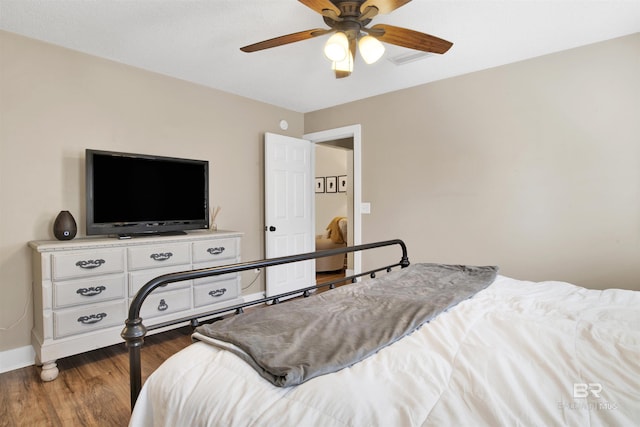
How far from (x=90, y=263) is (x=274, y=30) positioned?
7.07 feet

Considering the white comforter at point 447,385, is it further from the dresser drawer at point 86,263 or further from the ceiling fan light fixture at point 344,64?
the dresser drawer at point 86,263

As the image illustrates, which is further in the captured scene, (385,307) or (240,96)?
(240,96)

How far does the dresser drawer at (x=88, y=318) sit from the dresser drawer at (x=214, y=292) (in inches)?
23.1

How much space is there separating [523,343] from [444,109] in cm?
283

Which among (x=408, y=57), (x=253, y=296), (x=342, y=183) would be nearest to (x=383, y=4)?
(x=408, y=57)

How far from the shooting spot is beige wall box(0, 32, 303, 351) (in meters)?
2.47

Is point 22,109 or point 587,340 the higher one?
point 22,109

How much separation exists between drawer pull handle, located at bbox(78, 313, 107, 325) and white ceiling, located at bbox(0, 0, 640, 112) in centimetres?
208

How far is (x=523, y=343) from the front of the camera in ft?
3.48

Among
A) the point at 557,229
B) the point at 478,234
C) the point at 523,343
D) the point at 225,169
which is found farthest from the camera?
the point at 225,169

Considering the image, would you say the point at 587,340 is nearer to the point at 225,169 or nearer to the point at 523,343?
the point at 523,343

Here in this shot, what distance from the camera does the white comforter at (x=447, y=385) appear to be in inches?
31.0

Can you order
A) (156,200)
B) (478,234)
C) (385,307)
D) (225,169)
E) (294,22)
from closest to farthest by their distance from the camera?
(385,307) < (294,22) < (156,200) < (478,234) < (225,169)

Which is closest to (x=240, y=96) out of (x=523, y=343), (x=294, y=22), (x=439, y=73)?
(x=294, y=22)
